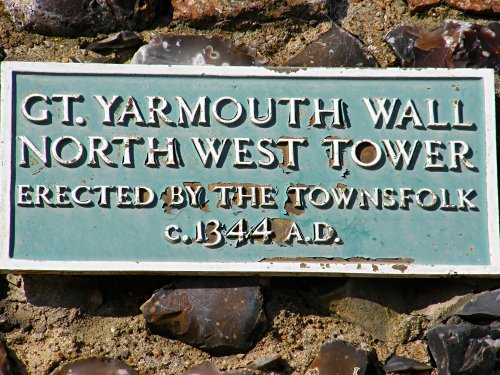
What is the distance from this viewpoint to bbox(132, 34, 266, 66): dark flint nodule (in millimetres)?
2520

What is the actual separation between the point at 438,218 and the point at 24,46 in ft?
4.15

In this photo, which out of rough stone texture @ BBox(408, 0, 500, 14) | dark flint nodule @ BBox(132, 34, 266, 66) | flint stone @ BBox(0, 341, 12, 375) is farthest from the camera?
rough stone texture @ BBox(408, 0, 500, 14)

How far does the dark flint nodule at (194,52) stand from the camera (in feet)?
8.27

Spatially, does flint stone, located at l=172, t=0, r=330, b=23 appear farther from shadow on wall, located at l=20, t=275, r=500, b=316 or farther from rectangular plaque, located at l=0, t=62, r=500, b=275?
shadow on wall, located at l=20, t=275, r=500, b=316

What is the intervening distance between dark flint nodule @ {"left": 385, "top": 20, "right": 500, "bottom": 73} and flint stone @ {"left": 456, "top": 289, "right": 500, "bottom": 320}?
0.66 metres

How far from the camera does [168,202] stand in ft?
7.80

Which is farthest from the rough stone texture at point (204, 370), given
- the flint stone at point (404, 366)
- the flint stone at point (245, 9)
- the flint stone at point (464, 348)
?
the flint stone at point (245, 9)

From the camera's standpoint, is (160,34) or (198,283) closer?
(198,283)

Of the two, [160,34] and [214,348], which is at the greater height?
[160,34]

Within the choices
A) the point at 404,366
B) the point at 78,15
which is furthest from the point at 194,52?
the point at 404,366

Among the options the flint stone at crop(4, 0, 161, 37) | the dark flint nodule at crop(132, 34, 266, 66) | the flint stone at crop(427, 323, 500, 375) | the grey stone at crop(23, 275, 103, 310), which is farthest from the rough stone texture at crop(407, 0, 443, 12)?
the grey stone at crop(23, 275, 103, 310)

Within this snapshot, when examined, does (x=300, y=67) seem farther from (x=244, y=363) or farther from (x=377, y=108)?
(x=244, y=363)

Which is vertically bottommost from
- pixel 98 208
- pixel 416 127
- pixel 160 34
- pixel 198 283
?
pixel 198 283

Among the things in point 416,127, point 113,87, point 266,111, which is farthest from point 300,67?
point 113,87
